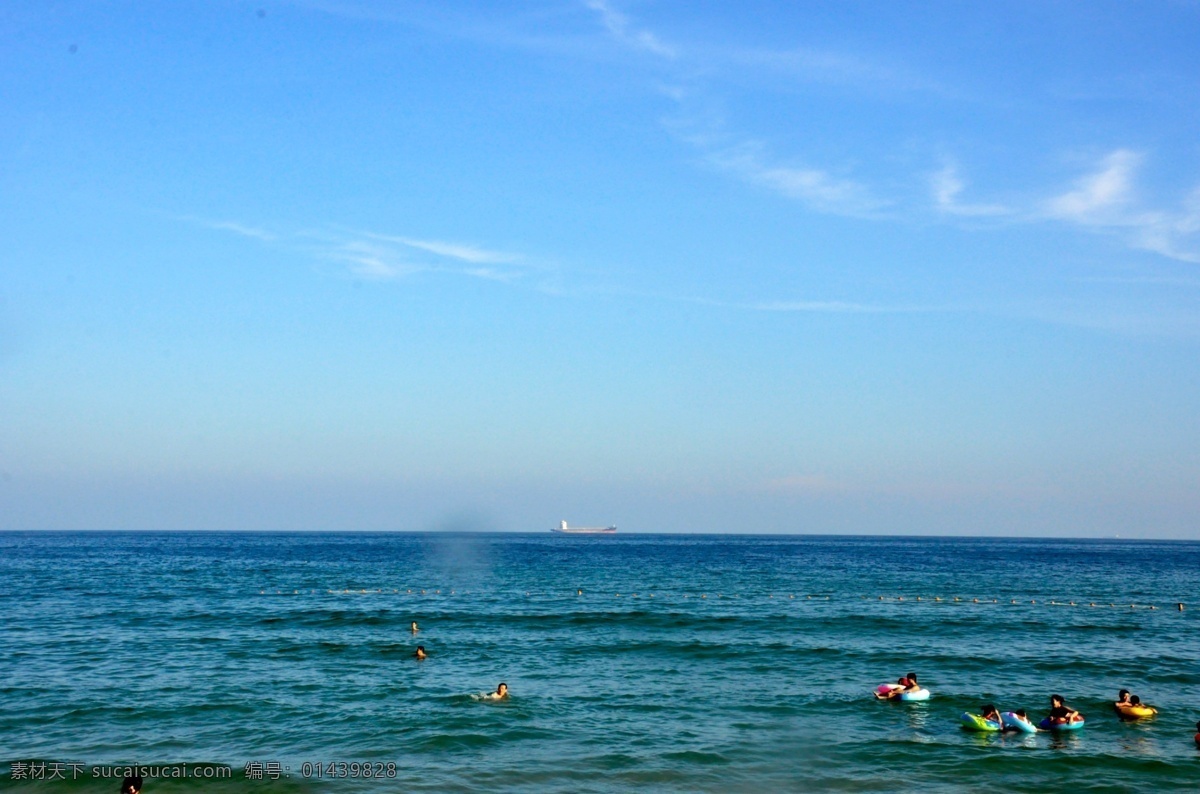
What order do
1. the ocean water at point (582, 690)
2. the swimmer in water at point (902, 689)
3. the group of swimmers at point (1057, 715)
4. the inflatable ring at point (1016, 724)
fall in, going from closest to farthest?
the ocean water at point (582, 690) < the inflatable ring at point (1016, 724) < the group of swimmers at point (1057, 715) < the swimmer in water at point (902, 689)

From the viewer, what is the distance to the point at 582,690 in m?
38.6

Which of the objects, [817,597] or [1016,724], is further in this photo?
[817,597]

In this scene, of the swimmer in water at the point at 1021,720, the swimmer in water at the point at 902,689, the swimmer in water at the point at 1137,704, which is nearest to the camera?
the swimmer in water at the point at 1021,720

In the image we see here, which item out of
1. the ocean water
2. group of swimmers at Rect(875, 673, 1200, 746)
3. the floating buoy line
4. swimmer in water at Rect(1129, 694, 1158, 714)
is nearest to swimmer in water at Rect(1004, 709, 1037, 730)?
group of swimmers at Rect(875, 673, 1200, 746)

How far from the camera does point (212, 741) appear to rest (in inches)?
1209

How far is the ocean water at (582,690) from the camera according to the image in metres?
28.1

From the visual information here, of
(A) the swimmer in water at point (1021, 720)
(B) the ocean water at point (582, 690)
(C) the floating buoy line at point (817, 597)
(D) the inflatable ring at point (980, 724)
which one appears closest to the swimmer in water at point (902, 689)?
(B) the ocean water at point (582, 690)

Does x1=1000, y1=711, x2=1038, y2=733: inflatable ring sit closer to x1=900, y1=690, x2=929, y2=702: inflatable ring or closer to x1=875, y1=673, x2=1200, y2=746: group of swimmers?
x1=875, y1=673, x2=1200, y2=746: group of swimmers

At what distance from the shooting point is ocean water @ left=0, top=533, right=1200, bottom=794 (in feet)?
92.1

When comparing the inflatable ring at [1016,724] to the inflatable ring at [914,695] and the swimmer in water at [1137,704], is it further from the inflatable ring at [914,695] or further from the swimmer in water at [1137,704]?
the swimmer in water at [1137,704]

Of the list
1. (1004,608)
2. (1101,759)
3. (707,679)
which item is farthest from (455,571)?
(1101,759)

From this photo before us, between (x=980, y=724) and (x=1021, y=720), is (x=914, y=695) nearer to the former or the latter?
(x=980, y=724)

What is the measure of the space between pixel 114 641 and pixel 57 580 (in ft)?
163

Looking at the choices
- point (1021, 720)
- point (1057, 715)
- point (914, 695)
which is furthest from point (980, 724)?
point (914, 695)
